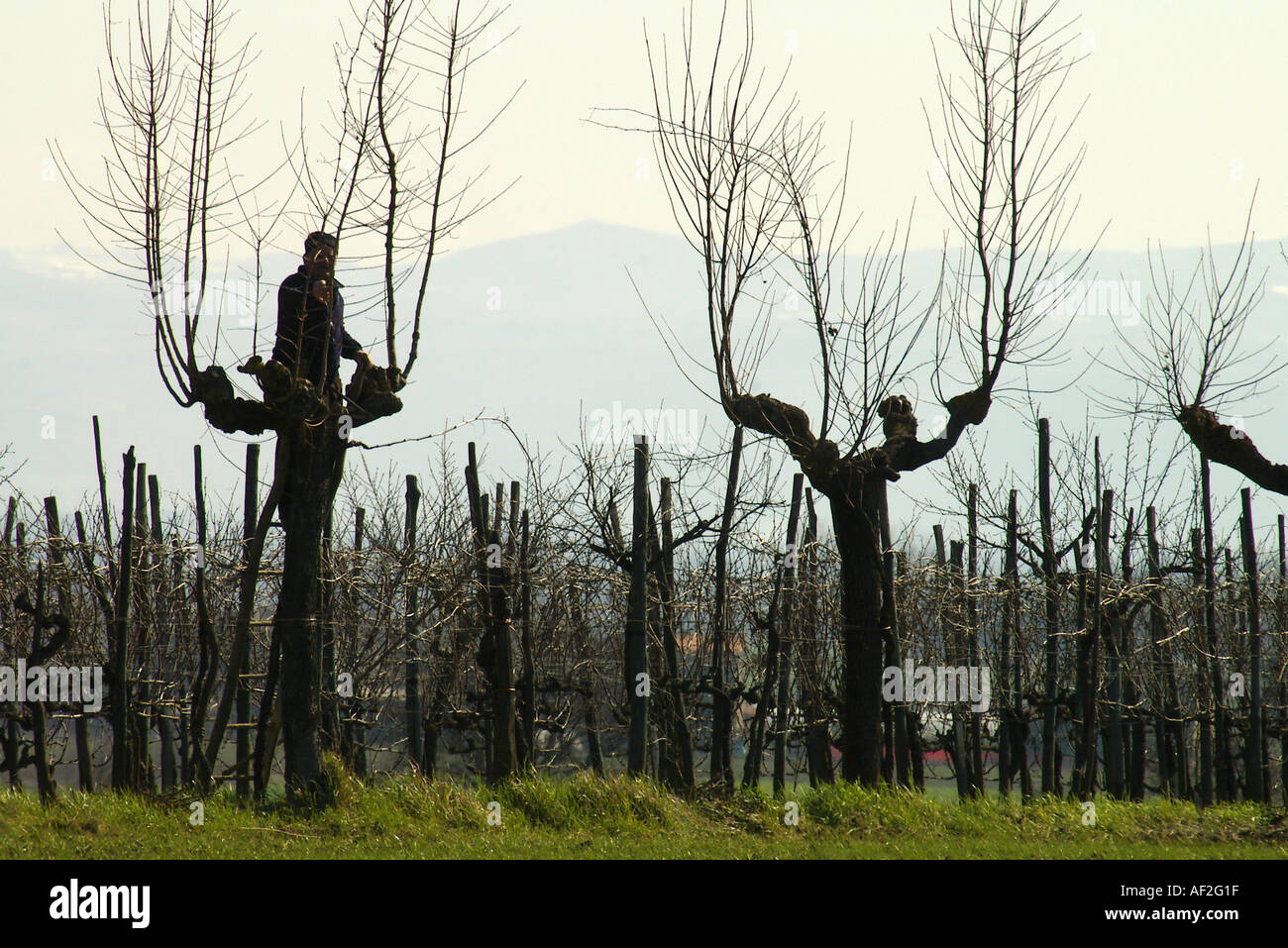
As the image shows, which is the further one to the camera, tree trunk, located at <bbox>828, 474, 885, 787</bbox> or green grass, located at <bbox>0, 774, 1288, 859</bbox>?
tree trunk, located at <bbox>828, 474, 885, 787</bbox>

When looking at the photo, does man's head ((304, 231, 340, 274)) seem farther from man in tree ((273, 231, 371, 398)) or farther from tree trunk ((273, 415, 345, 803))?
tree trunk ((273, 415, 345, 803))

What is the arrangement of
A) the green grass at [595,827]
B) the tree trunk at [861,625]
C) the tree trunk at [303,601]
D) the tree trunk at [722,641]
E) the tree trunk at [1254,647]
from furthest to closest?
the tree trunk at [1254,647] < the tree trunk at [722,641] < the tree trunk at [861,625] < the tree trunk at [303,601] < the green grass at [595,827]

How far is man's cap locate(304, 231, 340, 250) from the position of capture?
8273mm

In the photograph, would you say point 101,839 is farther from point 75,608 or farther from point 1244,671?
point 1244,671

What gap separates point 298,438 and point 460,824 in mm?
2930

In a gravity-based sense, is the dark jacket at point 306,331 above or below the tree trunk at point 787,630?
above

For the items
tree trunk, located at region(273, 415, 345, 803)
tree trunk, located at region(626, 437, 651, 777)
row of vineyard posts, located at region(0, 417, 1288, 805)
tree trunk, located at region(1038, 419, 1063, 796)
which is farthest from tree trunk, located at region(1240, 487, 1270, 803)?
tree trunk, located at region(273, 415, 345, 803)

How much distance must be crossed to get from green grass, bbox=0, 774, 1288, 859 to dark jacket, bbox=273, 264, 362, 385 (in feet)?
9.93

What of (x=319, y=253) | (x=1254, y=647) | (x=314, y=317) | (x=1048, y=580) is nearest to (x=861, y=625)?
(x=1048, y=580)

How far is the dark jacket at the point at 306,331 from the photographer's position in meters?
8.25

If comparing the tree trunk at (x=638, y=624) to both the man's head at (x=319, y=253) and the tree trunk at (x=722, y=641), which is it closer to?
the tree trunk at (x=722, y=641)

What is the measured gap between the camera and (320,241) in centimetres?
829

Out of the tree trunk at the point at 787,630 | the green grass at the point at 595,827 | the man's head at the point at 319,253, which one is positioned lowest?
the green grass at the point at 595,827

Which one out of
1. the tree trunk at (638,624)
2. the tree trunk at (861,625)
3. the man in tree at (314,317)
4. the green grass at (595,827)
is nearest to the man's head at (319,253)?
the man in tree at (314,317)
